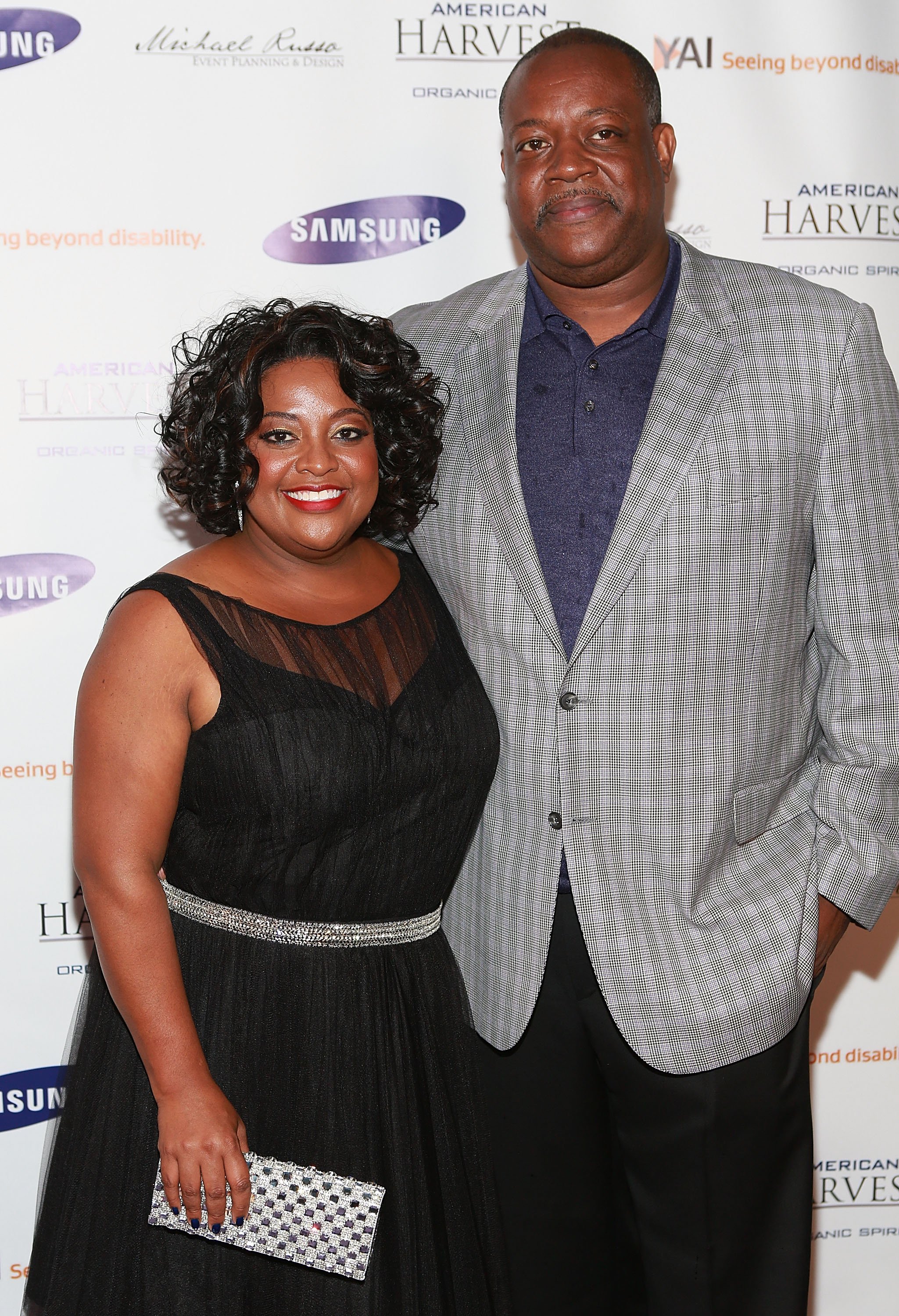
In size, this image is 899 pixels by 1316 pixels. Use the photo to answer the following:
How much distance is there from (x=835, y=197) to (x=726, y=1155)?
1.85 meters

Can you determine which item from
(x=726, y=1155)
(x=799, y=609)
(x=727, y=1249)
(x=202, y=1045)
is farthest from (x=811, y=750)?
(x=202, y=1045)

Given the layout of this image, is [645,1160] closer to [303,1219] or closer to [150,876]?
[303,1219]

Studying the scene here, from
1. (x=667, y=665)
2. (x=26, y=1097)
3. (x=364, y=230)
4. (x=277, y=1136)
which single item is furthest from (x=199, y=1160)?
(x=364, y=230)

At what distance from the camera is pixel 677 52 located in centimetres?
240

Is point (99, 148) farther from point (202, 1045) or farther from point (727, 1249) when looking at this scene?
point (727, 1249)

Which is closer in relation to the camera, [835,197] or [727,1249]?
[727,1249]

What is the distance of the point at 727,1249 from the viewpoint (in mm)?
1820

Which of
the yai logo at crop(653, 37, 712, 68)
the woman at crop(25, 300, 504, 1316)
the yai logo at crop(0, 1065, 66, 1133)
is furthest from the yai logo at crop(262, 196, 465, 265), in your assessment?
the yai logo at crop(0, 1065, 66, 1133)

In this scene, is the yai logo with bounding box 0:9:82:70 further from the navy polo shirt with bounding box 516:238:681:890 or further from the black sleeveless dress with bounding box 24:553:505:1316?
the black sleeveless dress with bounding box 24:553:505:1316

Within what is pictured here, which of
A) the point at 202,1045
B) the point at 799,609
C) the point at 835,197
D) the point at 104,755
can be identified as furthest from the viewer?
the point at 835,197

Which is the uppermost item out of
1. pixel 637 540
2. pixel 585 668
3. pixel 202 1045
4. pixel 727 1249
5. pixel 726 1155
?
pixel 637 540

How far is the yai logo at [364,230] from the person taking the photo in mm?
2408

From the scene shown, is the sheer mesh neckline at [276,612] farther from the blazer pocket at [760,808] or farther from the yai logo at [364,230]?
the yai logo at [364,230]

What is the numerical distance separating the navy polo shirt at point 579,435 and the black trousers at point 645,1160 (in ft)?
0.88
